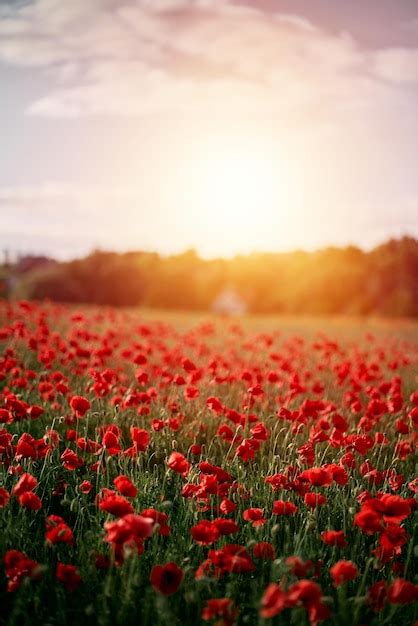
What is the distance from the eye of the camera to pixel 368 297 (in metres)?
35.6

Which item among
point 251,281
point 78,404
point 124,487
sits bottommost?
point 124,487

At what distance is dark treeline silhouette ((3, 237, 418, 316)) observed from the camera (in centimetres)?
3566

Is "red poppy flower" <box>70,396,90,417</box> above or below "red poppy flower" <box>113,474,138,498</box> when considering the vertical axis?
above

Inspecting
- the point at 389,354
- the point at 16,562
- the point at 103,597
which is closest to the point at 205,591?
the point at 103,597

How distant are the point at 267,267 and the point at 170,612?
3972 cm

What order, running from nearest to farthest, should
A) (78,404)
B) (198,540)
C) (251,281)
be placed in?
(198,540)
(78,404)
(251,281)

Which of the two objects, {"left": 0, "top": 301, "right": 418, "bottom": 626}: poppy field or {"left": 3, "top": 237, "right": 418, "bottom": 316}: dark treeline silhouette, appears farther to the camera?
{"left": 3, "top": 237, "right": 418, "bottom": 316}: dark treeline silhouette

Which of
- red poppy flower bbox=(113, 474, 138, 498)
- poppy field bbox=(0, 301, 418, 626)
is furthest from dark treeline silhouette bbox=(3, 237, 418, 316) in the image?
red poppy flower bbox=(113, 474, 138, 498)

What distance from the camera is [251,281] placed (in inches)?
1597

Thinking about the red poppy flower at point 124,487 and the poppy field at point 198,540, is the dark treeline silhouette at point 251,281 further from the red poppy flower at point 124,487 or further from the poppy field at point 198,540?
the red poppy flower at point 124,487

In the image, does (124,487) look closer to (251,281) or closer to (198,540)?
(198,540)

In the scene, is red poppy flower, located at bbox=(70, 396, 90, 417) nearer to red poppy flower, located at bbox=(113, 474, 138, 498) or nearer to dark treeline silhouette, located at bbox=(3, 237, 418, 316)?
red poppy flower, located at bbox=(113, 474, 138, 498)

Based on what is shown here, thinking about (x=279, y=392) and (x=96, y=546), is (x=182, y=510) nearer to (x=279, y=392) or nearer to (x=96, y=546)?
(x=96, y=546)

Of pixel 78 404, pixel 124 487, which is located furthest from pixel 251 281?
pixel 124 487
